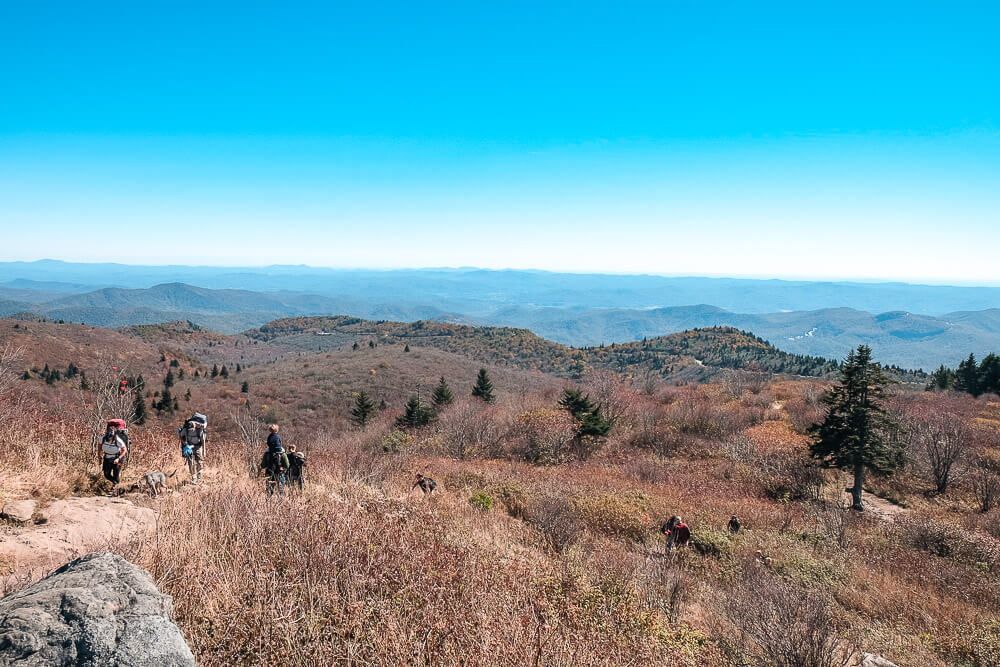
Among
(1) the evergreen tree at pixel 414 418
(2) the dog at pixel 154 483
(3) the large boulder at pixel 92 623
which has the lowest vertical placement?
(1) the evergreen tree at pixel 414 418

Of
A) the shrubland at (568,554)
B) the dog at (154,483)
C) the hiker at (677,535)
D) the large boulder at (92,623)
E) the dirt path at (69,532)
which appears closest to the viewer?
the large boulder at (92,623)

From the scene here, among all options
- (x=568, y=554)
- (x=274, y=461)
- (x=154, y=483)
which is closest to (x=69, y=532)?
(x=154, y=483)

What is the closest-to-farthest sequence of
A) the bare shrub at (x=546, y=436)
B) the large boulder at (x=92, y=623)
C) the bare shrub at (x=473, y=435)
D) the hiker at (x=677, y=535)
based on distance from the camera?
the large boulder at (x=92, y=623) < the hiker at (x=677, y=535) < the bare shrub at (x=546, y=436) < the bare shrub at (x=473, y=435)

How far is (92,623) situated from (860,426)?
17.0m

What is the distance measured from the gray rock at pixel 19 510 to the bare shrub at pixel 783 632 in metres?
8.37

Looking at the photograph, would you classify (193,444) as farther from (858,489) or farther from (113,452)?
(858,489)

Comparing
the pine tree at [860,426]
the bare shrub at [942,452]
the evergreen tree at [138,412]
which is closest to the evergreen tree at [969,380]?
the bare shrub at [942,452]

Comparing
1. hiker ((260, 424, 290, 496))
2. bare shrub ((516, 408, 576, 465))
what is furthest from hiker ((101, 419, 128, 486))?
bare shrub ((516, 408, 576, 465))

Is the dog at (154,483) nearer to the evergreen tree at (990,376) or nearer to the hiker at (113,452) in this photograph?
the hiker at (113,452)

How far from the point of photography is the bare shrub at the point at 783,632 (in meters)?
4.71

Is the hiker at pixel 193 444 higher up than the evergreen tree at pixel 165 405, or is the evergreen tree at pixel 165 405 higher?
the hiker at pixel 193 444

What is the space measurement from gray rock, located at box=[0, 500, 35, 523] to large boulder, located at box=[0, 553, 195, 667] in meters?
3.32

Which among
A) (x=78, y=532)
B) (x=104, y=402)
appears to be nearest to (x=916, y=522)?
(x=78, y=532)

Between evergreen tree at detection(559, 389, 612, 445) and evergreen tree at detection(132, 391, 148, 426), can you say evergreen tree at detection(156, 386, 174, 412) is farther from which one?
evergreen tree at detection(559, 389, 612, 445)
